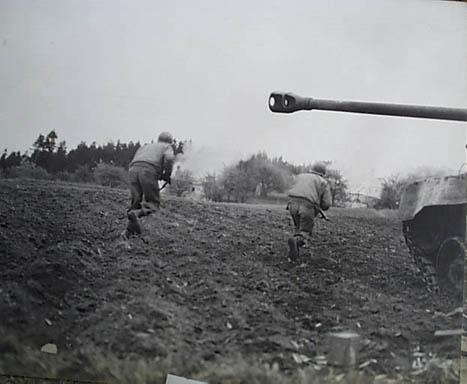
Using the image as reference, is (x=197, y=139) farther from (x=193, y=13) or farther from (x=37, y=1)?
(x=37, y=1)

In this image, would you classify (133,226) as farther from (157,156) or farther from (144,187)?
(157,156)

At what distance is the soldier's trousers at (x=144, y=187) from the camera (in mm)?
2299

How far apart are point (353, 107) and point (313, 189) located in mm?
338

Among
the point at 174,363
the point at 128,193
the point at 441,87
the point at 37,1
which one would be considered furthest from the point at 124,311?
the point at 441,87

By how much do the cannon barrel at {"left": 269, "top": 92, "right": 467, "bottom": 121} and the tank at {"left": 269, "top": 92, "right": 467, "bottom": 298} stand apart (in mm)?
18

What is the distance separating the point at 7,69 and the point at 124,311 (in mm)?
991

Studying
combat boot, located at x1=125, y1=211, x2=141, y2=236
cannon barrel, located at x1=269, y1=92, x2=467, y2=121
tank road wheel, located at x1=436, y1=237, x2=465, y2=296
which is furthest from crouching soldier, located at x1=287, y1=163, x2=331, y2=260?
combat boot, located at x1=125, y1=211, x2=141, y2=236

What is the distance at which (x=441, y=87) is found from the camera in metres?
2.32

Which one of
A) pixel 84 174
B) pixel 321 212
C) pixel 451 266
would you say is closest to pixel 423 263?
pixel 451 266

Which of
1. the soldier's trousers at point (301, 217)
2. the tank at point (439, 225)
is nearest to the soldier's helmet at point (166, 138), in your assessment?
the soldier's trousers at point (301, 217)

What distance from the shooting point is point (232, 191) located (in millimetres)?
2297

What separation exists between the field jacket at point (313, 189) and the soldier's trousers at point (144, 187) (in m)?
0.49

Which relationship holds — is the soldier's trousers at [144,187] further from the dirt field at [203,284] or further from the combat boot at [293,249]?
the combat boot at [293,249]

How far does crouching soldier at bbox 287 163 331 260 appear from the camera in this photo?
7.50ft
